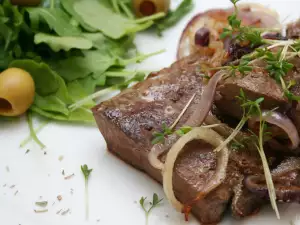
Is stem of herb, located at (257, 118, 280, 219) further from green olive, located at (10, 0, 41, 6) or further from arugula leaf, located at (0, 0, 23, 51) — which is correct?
green olive, located at (10, 0, 41, 6)

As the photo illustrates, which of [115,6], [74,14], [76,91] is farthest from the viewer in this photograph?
[115,6]

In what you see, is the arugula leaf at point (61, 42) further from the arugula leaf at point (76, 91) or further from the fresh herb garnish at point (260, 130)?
the fresh herb garnish at point (260, 130)

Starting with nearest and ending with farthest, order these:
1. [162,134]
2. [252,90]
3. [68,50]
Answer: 1. [252,90]
2. [162,134]
3. [68,50]

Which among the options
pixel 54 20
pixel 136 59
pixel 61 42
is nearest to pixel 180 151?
pixel 136 59

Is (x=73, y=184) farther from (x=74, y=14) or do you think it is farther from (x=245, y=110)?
(x=74, y=14)

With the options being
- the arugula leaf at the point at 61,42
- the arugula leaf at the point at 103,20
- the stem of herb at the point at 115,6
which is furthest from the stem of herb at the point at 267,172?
the stem of herb at the point at 115,6
